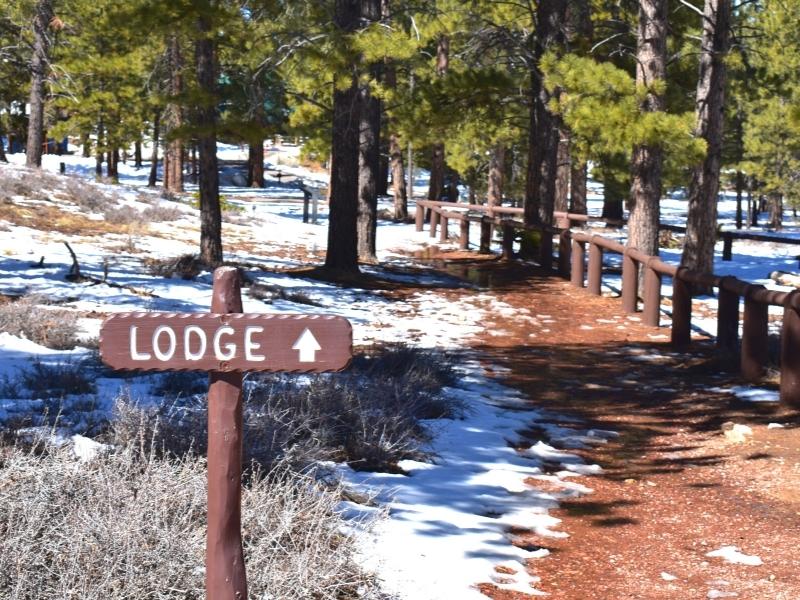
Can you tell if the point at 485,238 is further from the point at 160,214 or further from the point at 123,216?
the point at 123,216

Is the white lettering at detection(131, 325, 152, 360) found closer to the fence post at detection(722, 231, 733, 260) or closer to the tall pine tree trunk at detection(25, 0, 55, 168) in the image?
the fence post at detection(722, 231, 733, 260)

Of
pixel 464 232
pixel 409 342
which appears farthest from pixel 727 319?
pixel 464 232

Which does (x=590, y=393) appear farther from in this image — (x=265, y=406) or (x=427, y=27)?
(x=427, y=27)

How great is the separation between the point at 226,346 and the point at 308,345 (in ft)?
0.90

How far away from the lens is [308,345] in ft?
11.7

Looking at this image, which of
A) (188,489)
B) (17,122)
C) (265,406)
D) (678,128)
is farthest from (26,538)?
(17,122)

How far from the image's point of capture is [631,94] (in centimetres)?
1475

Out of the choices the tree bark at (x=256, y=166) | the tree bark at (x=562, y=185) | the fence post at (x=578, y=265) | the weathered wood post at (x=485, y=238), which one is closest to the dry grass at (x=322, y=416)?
the fence post at (x=578, y=265)

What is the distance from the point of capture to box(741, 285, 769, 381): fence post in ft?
30.6

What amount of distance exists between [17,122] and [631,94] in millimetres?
41379

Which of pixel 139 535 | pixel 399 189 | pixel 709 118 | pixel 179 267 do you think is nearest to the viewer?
pixel 139 535

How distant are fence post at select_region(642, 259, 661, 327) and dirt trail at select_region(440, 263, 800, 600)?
0.61 metres

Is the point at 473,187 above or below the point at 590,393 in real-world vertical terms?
above

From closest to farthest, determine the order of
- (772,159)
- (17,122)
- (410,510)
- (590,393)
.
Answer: (410,510)
(590,393)
(772,159)
(17,122)
